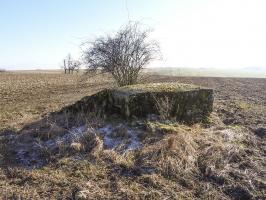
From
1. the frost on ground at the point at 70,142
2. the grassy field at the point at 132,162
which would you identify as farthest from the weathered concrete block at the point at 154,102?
the frost on ground at the point at 70,142

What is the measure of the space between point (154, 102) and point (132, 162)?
2438 millimetres

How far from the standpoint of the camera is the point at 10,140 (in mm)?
7328

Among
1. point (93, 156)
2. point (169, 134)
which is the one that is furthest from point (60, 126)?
point (169, 134)

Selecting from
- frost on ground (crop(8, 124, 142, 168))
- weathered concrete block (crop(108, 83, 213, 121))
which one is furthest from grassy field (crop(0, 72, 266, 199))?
weathered concrete block (crop(108, 83, 213, 121))

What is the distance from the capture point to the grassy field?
534 cm

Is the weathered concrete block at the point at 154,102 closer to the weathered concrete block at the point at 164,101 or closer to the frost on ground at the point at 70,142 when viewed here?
the weathered concrete block at the point at 164,101

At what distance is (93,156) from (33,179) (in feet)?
3.85

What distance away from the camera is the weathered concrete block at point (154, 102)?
327 inches

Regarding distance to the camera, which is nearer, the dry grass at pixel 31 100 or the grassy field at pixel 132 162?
the grassy field at pixel 132 162

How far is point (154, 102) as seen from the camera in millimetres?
8398

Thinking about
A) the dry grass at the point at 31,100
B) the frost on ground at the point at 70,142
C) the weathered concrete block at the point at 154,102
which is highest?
the weathered concrete block at the point at 154,102

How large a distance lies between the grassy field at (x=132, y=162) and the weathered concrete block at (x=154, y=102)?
365 millimetres

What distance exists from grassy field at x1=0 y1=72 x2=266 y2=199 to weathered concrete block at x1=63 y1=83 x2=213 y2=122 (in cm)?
37

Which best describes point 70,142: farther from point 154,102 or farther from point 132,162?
point 154,102
